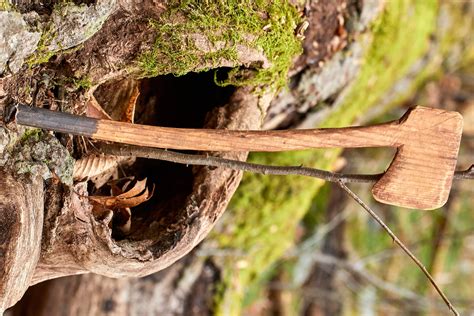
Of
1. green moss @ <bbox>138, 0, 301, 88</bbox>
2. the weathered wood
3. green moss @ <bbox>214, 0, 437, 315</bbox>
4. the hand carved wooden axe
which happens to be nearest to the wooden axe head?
the hand carved wooden axe

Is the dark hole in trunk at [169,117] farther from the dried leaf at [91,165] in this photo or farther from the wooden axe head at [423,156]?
the wooden axe head at [423,156]

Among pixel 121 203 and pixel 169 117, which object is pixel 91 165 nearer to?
pixel 121 203

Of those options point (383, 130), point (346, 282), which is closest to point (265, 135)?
point (383, 130)

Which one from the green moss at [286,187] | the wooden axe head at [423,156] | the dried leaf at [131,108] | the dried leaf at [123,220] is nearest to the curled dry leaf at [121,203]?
the dried leaf at [123,220]

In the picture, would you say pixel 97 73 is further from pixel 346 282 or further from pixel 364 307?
pixel 364 307

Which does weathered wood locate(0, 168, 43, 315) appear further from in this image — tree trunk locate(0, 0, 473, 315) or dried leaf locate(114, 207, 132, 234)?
dried leaf locate(114, 207, 132, 234)

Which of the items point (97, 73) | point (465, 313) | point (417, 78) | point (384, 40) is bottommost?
point (465, 313)
